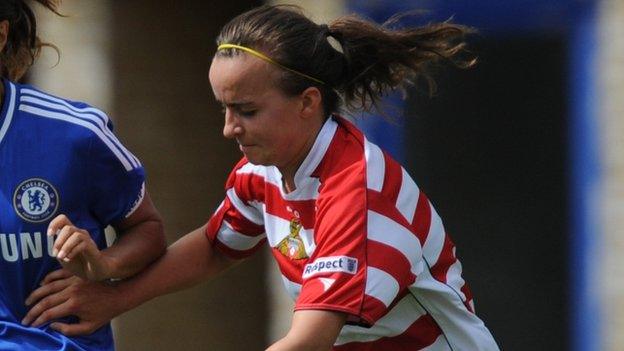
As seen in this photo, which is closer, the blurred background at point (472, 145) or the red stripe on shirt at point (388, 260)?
the red stripe on shirt at point (388, 260)

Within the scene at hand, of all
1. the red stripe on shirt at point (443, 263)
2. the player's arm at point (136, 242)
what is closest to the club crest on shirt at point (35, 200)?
the player's arm at point (136, 242)

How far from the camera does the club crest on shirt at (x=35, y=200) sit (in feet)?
10.7

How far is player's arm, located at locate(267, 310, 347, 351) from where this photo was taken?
3.09 metres

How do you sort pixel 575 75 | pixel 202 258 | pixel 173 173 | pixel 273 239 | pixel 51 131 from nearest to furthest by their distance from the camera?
pixel 51 131 → pixel 273 239 → pixel 202 258 → pixel 575 75 → pixel 173 173

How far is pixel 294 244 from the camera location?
344 centimetres

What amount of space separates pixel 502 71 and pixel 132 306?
6.71 ft

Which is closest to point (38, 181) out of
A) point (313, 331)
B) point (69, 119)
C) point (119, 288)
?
point (69, 119)

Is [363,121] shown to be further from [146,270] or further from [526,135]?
[146,270]

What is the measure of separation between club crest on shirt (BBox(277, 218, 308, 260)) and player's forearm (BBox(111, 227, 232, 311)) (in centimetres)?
38

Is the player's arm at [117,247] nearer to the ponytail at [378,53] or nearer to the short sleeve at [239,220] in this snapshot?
the short sleeve at [239,220]

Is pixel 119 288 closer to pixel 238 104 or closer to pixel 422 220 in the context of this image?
pixel 238 104

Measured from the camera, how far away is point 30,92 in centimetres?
333

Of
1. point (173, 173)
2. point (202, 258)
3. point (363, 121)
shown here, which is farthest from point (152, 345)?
point (202, 258)

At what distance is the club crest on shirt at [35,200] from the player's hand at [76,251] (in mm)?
67
